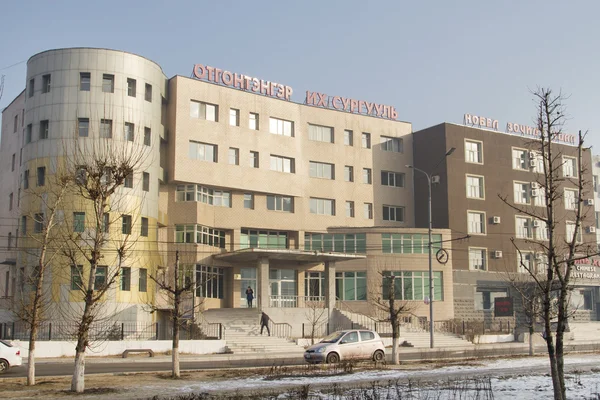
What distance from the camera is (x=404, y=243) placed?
57312mm

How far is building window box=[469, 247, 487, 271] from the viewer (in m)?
61.2

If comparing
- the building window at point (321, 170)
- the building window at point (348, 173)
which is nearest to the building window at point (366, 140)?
the building window at point (348, 173)

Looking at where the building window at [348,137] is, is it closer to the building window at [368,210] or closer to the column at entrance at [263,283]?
the building window at [368,210]

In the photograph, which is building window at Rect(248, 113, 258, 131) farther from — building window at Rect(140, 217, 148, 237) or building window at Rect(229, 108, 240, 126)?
building window at Rect(140, 217, 148, 237)

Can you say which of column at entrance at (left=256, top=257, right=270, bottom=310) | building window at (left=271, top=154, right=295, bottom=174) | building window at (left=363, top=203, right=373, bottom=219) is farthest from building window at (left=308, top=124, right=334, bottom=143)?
column at entrance at (left=256, top=257, right=270, bottom=310)

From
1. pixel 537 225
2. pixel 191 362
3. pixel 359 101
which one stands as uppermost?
pixel 359 101

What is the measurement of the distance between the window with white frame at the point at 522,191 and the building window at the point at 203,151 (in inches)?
1162

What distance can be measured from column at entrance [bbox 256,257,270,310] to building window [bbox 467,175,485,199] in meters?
22.3

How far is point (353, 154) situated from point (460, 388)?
148ft

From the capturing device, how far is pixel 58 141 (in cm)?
4591

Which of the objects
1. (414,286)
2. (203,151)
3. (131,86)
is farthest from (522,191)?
(131,86)

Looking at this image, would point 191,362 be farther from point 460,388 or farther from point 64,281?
point 460,388

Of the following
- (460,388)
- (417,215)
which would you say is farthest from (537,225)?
(460,388)

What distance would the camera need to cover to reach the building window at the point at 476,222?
61.9m
